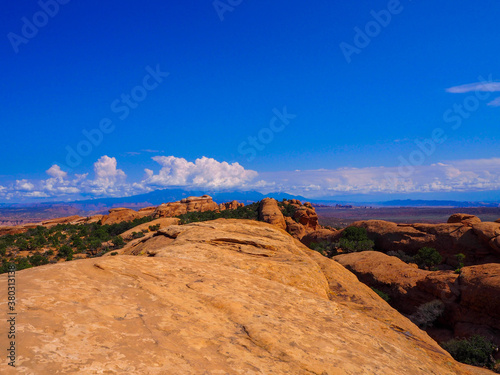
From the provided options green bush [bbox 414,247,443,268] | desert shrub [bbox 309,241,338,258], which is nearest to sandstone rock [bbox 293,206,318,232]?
desert shrub [bbox 309,241,338,258]

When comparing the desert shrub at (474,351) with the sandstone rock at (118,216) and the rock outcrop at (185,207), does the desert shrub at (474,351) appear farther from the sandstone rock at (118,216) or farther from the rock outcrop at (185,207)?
the sandstone rock at (118,216)

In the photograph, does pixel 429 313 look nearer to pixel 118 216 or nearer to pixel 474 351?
pixel 474 351

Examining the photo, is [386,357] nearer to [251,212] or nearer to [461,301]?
[461,301]

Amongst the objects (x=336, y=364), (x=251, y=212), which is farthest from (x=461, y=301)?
(x=251, y=212)

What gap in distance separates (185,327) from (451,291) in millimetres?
25149

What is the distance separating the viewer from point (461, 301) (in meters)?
21.7

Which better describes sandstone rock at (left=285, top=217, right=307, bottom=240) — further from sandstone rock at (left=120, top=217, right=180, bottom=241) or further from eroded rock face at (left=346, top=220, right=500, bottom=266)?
sandstone rock at (left=120, top=217, right=180, bottom=241)

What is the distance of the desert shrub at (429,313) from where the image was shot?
22312 mm

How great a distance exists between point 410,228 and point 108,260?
43.8 meters

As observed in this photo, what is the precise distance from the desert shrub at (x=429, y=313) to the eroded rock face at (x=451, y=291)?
501 mm

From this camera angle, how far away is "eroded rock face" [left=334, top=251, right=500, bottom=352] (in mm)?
20047

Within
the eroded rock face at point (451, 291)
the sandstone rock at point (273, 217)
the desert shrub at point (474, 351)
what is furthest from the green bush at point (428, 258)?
the sandstone rock at point (273, 217)

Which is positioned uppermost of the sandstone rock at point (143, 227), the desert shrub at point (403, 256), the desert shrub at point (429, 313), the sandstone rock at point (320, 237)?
the sandstone rock at point (143, 227)

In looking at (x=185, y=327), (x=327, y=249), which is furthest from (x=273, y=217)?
(x=185, y=327)
